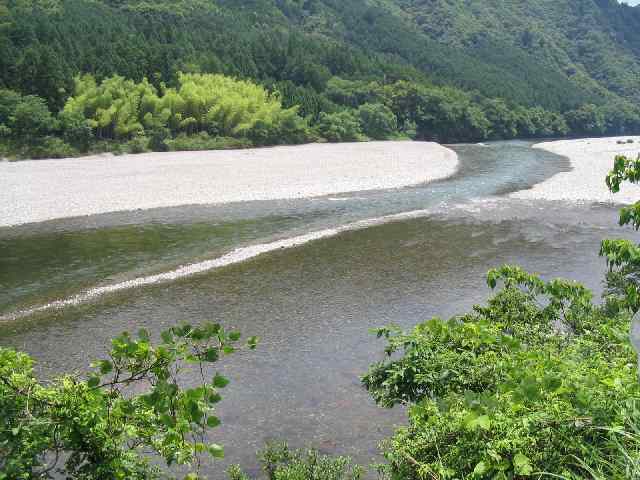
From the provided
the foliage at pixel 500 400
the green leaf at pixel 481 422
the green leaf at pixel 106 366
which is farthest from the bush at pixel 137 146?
the green leaf at pixel 481 422

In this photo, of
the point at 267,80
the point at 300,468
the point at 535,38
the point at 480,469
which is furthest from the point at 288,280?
the point at 535,38

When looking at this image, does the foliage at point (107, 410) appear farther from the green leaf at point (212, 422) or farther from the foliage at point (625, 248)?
the foliage at point (625, 248)

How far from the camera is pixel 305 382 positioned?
12273 mm

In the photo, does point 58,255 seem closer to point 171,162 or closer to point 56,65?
point 171,162

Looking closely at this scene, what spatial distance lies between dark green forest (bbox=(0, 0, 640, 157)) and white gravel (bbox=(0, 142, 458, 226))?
600cm

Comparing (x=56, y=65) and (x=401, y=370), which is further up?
(x=56, y=65)

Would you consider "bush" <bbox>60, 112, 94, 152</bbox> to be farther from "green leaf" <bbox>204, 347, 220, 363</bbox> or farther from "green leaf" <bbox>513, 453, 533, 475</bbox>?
"green leaf" <bbox>513, 453, 533, 475</bbox>

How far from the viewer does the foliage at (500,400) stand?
13.8ft

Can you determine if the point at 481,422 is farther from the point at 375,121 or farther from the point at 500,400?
the point at 375,121

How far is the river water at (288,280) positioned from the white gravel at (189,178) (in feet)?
6.57

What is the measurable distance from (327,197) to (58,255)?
15.9 metres

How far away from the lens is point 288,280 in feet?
62.5

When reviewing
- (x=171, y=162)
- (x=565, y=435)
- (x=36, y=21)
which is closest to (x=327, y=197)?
(x=171, y=162)

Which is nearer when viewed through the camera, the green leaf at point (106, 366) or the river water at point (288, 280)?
the green leaf at point (106, 366)
